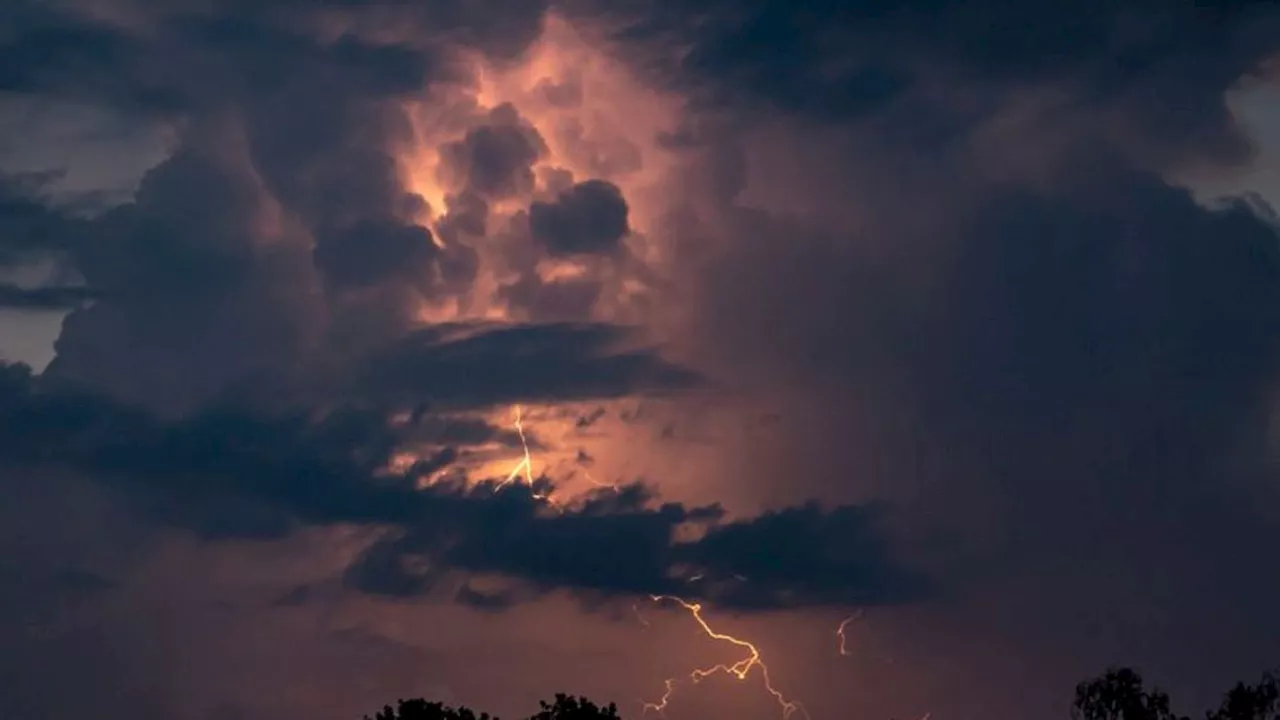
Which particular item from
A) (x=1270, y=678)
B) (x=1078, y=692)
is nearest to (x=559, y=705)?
(x=1078, y=692)

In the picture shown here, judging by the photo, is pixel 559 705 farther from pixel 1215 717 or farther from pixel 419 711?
pixel 1215 717

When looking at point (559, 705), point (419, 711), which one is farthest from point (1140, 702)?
point (419, 711)

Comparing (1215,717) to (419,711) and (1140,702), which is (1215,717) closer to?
(1140,702)

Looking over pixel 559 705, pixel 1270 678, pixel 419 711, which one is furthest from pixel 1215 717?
pixel 419 711

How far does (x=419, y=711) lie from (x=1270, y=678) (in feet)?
156

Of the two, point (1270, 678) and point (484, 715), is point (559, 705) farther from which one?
point (1270, 678)

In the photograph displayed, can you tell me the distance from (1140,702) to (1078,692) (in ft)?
11.8

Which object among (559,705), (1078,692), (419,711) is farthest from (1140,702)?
(419,711)

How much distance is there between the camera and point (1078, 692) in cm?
13125

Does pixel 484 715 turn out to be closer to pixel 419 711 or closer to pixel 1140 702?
pixel 419 711

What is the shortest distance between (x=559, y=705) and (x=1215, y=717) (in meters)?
36.9

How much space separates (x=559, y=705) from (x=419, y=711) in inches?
313

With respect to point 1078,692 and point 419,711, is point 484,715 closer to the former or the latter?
point 419,711

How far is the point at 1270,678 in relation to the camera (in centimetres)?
12725
